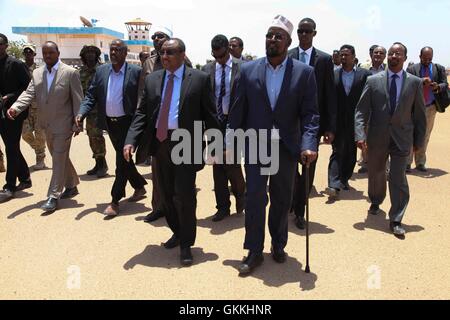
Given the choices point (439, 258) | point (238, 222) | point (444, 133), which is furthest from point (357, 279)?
point (444, 133)

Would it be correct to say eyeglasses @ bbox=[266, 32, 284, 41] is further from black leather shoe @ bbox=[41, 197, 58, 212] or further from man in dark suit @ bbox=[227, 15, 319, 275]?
black leather shoe @ bbox=[41, 197, 58, 212]

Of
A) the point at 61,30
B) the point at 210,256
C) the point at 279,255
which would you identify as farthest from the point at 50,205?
the point at 61,30

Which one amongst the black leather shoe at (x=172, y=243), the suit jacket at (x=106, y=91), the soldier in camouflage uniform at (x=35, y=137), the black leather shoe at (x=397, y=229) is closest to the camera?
the black leather shoe at (x=172, y=243)

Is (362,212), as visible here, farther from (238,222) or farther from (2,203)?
(2,203)

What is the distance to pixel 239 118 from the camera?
3957 mm

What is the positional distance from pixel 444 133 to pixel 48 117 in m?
12.1

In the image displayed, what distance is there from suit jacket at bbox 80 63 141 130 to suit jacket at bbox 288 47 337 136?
233 cm

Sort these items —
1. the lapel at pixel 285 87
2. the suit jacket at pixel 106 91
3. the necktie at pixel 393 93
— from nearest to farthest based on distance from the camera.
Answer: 1. the lapel at pixel 285 87
2. the necktie at pixel 393 93
3. the suit jacket at pixel 106 91

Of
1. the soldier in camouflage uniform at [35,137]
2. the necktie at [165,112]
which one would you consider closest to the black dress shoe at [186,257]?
the necktie at [165,112]

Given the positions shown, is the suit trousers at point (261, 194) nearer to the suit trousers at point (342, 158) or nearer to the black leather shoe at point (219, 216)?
the black leather shoe at point (219, 216)

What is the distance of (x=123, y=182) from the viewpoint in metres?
5.62

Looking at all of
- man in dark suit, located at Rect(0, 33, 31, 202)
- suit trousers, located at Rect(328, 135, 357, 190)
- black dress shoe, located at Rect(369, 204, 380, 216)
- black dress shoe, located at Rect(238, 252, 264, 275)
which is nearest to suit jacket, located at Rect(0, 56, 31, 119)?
man in dark suit, located at Rect(0, 33, 31, 202)

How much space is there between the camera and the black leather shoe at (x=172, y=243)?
4.49 meters

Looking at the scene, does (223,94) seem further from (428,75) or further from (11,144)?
(428,75)
